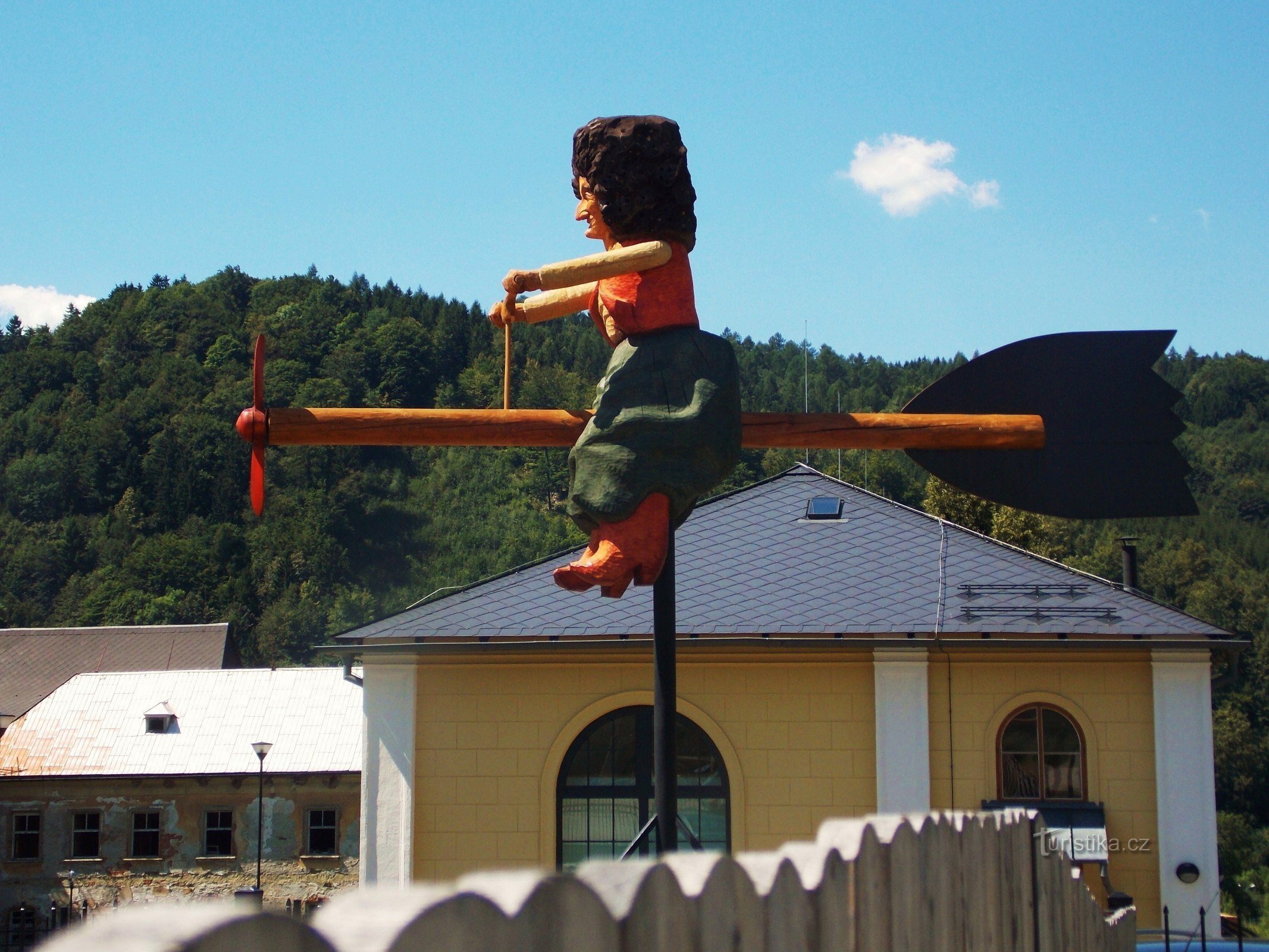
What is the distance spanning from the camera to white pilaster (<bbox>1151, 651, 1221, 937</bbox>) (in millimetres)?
12898

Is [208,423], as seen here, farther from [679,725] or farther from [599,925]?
[599,925]

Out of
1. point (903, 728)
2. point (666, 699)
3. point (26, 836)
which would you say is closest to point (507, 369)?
point (666, 699)

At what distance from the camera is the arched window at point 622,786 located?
42.3 feet

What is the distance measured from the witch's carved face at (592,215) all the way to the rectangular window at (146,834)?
93.3 ft

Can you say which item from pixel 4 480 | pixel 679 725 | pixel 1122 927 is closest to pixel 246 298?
pixel 4 480

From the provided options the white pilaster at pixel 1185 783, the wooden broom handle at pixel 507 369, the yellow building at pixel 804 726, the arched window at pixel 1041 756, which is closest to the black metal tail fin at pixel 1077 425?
the wooden broom handle at pixel 507 369

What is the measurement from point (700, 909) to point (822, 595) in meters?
12.3

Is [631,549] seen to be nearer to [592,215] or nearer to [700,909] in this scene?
[592,215]

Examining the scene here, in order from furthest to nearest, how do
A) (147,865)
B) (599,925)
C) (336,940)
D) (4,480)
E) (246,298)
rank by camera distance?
(246,298)
(4,480)
(147,865)
(599,925)
(336,940)

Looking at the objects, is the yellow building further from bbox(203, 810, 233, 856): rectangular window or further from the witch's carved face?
bbox(203, 810, 233, 856): rectangular window

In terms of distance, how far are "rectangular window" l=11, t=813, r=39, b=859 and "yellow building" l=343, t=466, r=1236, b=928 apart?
20208mm

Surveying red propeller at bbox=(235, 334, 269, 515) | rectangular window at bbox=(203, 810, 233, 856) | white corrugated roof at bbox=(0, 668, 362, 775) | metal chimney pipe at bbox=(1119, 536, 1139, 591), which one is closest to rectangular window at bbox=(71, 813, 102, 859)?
white corrugated roof at bbox=(0, 668, 362, 775)

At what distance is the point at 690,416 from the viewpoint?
433 cm

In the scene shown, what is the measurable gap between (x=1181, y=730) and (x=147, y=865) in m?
23.6
